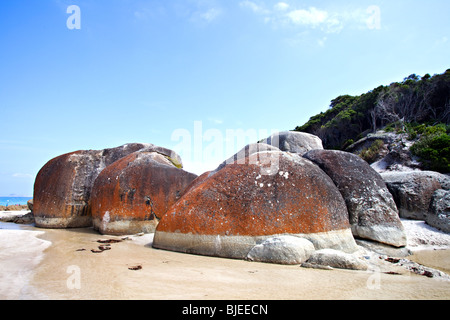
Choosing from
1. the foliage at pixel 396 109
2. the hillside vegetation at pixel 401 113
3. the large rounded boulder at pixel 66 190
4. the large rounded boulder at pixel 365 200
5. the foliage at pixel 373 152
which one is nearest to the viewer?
the large rounded boulder at pixel 365 200

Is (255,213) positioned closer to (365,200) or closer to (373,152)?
(365,200)

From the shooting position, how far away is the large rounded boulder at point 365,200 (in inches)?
259

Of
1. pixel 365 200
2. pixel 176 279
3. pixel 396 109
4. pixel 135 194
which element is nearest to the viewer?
pixel 176 279

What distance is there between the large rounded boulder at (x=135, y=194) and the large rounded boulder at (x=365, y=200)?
176 inches

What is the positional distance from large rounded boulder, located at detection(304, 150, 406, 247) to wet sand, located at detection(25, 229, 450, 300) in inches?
61.1

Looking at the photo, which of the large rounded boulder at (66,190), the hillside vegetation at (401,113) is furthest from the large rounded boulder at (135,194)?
the hillside vegetation at (401,113)

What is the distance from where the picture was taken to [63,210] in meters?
9.55

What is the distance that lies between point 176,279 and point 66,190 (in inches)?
305

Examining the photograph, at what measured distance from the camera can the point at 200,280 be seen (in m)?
3.66

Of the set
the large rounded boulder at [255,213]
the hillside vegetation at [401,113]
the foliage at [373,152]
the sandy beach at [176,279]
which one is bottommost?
the sandy beach at [176,279]

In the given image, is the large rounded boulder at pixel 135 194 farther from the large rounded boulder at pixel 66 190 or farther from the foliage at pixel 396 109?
the foliage at pixel 396 109

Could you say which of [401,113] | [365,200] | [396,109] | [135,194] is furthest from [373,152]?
[135,194]

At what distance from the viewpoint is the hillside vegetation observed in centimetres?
2183
